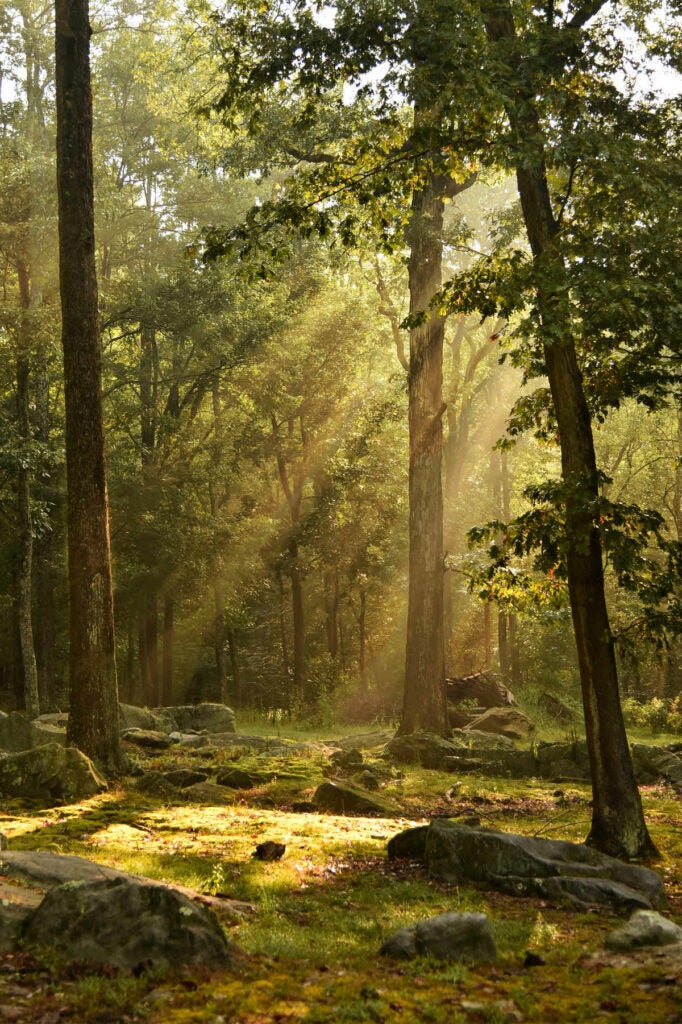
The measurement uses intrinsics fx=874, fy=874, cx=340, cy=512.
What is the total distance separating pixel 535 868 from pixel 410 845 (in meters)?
1.41

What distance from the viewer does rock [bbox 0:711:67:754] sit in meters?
14.6

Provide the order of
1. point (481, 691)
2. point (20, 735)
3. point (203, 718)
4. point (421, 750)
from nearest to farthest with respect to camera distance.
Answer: point (20, 735) < point (421, 750) < point (203, 718) < point (481, 691)

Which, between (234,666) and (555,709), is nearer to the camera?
(555,709)

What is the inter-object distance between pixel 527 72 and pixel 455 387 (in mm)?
25201

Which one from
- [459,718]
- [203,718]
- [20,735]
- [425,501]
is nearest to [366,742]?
[459,718]

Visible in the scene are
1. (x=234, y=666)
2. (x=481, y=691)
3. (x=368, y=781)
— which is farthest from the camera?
(x=234, y=666)

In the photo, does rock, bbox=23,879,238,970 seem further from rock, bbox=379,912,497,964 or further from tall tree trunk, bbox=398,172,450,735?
tall tree trunk, bbox=398,172,450,735

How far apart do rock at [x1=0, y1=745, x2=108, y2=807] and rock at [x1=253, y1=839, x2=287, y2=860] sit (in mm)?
3242

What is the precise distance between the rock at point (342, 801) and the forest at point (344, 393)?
10 cm

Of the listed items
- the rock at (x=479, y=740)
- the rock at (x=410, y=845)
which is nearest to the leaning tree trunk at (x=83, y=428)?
the rock at (x=410, y=845)

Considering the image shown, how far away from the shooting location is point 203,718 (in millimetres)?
23062

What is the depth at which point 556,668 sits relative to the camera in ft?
110

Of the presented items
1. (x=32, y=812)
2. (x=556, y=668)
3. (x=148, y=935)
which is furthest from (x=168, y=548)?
(x=148, y=935)

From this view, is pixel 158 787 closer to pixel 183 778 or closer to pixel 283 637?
pixel 183 778
